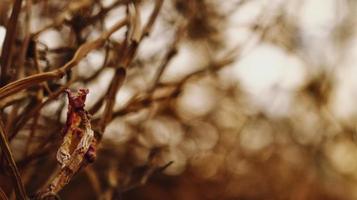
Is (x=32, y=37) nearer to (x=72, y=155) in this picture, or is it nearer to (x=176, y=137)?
(x=72, y=155)

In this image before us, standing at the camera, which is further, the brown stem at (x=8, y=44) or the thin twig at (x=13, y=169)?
the brown stem at (x=8, y=44)

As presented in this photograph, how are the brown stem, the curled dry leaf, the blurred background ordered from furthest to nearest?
1. the blurred background
2. the brown stem
3. the curled dry leaf

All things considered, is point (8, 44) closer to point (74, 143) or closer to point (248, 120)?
point (74, 143)

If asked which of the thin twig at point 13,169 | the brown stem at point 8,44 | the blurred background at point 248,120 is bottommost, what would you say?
the blurred background at point 248,120

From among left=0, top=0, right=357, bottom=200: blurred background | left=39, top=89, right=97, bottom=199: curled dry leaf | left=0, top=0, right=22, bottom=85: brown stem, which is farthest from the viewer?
left=0, top=0, right=357, bottom=200: blurred background

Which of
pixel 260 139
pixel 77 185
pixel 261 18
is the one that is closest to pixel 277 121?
pixel 260 139

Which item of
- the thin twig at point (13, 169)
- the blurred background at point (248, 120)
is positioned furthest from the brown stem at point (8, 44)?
the blurred background at point (248, 120)

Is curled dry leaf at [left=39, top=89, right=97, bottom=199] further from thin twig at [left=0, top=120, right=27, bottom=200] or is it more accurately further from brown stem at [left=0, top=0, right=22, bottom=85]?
brown stem at [left=0, top=0, right=22, bottom=85]

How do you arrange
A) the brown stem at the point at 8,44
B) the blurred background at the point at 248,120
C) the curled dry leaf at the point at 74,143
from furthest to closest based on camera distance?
the blurred background at the point at 248,120
the brown stem at the point at 8,44
the curled dry leaf at the point at 74,143

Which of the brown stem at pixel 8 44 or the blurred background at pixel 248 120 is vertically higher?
the brown stem at pixel 8 44

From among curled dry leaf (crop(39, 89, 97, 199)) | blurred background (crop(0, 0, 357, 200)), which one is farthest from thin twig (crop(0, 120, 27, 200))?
blurred background (crop(0, 0, 357, 200))

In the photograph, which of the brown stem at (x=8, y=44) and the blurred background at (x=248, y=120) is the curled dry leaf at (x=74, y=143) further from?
the blurred background at (x=248, y=120)

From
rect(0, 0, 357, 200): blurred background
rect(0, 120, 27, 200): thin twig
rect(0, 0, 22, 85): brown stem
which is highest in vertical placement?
rect(0, 0, 22, 85): brown stem
